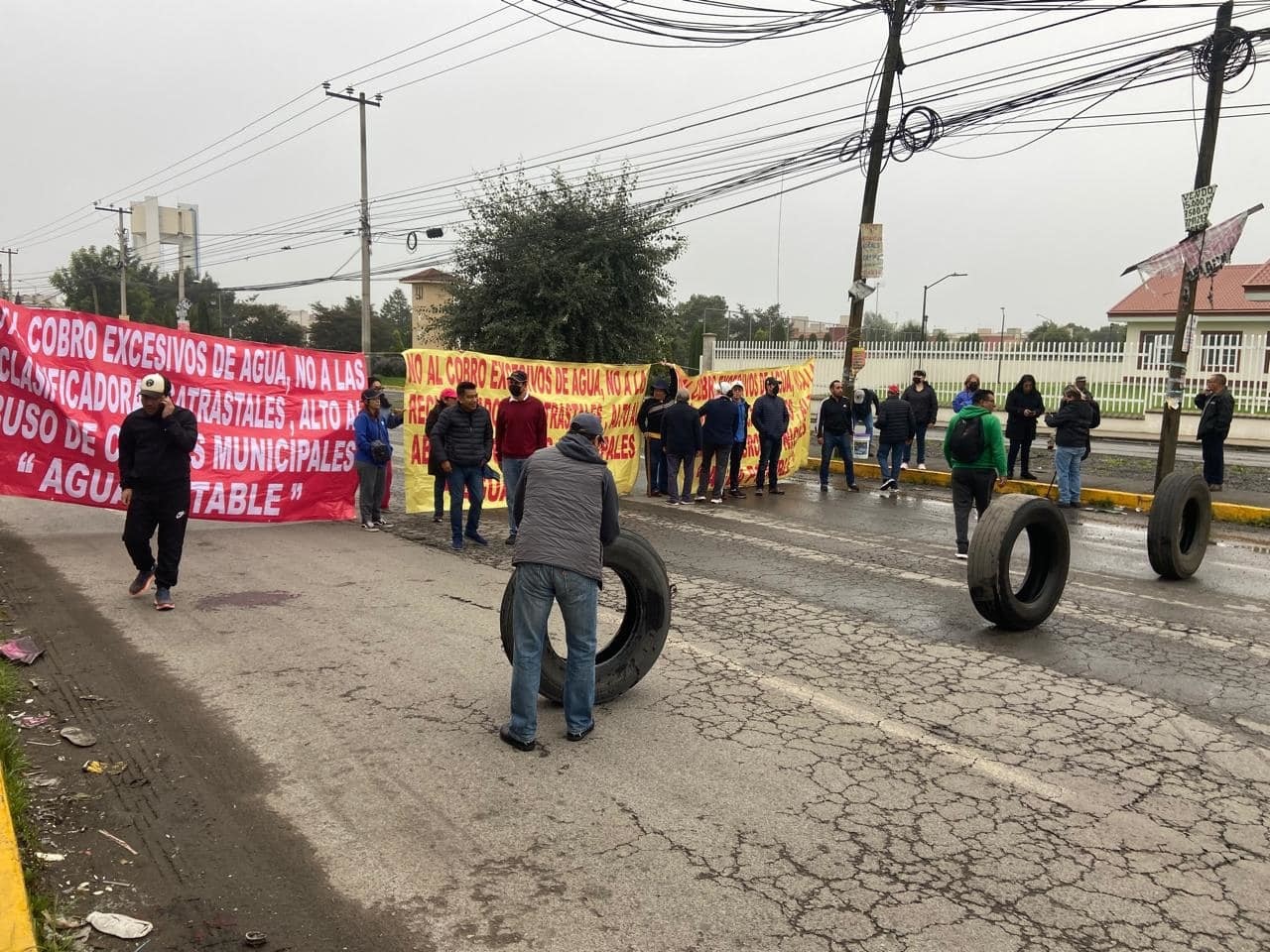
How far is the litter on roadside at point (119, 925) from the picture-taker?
3.22 meters

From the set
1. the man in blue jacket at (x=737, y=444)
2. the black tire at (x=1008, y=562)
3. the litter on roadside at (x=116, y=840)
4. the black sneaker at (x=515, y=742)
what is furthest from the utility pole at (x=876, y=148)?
the litter on roadside at (x=116, y=840)

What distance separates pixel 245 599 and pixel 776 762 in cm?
486

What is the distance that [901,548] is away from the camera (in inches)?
414

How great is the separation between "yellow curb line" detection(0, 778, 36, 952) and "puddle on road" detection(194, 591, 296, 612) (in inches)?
157

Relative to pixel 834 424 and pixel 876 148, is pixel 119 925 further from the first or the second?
pixel 876 148

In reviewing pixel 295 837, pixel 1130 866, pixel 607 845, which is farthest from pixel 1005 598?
pixel 295 837

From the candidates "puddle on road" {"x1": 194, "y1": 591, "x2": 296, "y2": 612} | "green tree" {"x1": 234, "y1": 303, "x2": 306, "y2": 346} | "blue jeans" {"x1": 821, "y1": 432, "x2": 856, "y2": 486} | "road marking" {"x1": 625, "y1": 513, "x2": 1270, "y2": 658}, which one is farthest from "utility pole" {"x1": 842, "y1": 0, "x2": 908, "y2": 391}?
"green tree" {"x1": 234, "y1": 303, "x2": 306, "y2": 346}

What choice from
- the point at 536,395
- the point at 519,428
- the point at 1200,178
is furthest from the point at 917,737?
the point at 1200,178

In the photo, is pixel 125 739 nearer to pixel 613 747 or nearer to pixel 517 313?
pixel 613 747

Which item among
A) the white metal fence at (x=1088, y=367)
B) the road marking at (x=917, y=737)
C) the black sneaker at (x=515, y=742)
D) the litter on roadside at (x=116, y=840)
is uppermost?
the white metal fence at (x=1088, y=367)

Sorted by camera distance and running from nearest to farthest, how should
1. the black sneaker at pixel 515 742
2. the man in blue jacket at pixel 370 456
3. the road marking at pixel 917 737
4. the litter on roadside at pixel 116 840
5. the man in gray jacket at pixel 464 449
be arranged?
the litter on roadside at pixel 116 840 → the road marking at pixel 917 737 → the black sneaker at pixel 515 742 → the man in gray jacket at pixel 464 449 → the man in blue jacket at pixel 370 456

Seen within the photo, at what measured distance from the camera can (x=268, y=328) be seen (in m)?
74.1

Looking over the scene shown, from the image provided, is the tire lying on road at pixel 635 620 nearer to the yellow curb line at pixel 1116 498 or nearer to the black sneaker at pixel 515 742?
the black sneaker at pixel 515 742

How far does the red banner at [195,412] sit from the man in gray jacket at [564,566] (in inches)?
267
